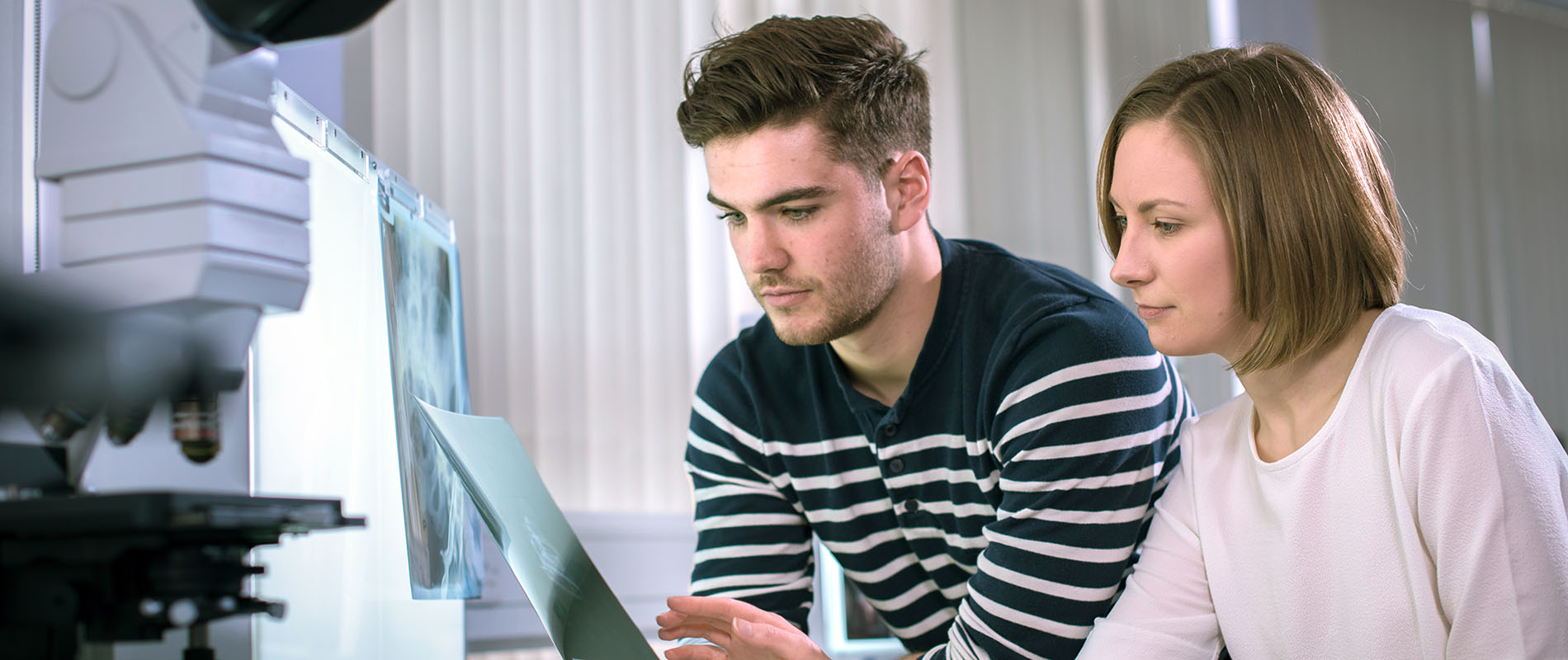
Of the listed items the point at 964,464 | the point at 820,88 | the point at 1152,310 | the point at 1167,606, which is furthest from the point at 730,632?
the point at 820,88

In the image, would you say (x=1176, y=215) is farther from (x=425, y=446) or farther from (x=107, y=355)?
(x=107, y=355)

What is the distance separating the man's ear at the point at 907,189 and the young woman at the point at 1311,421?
33 cm

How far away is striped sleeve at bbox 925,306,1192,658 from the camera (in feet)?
3.87

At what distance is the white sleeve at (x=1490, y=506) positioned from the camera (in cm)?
90

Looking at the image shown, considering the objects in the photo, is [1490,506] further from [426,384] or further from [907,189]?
[426,384]

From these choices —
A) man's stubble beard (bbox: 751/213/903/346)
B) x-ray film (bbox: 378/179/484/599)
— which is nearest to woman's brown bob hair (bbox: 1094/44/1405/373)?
man's stubble beard (bbox: 751/213/903/346)

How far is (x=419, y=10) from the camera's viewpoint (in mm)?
2119

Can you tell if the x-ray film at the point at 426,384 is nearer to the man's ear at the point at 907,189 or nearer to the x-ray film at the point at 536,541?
the x-ray film at the point at 536,541

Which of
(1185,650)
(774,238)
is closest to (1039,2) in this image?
(774,238)

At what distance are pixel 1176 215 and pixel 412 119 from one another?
1486mm

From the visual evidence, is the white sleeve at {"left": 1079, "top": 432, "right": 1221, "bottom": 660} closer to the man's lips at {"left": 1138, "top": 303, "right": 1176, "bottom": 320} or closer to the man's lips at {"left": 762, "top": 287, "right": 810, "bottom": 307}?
the man's lips at {"left": 1138, "top": 303, "right": 1176, "bottom": 320}

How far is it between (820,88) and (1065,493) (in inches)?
23.6

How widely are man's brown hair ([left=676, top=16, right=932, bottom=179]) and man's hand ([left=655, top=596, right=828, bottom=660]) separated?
571mm

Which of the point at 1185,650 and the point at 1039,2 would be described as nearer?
the point at 1185,650
